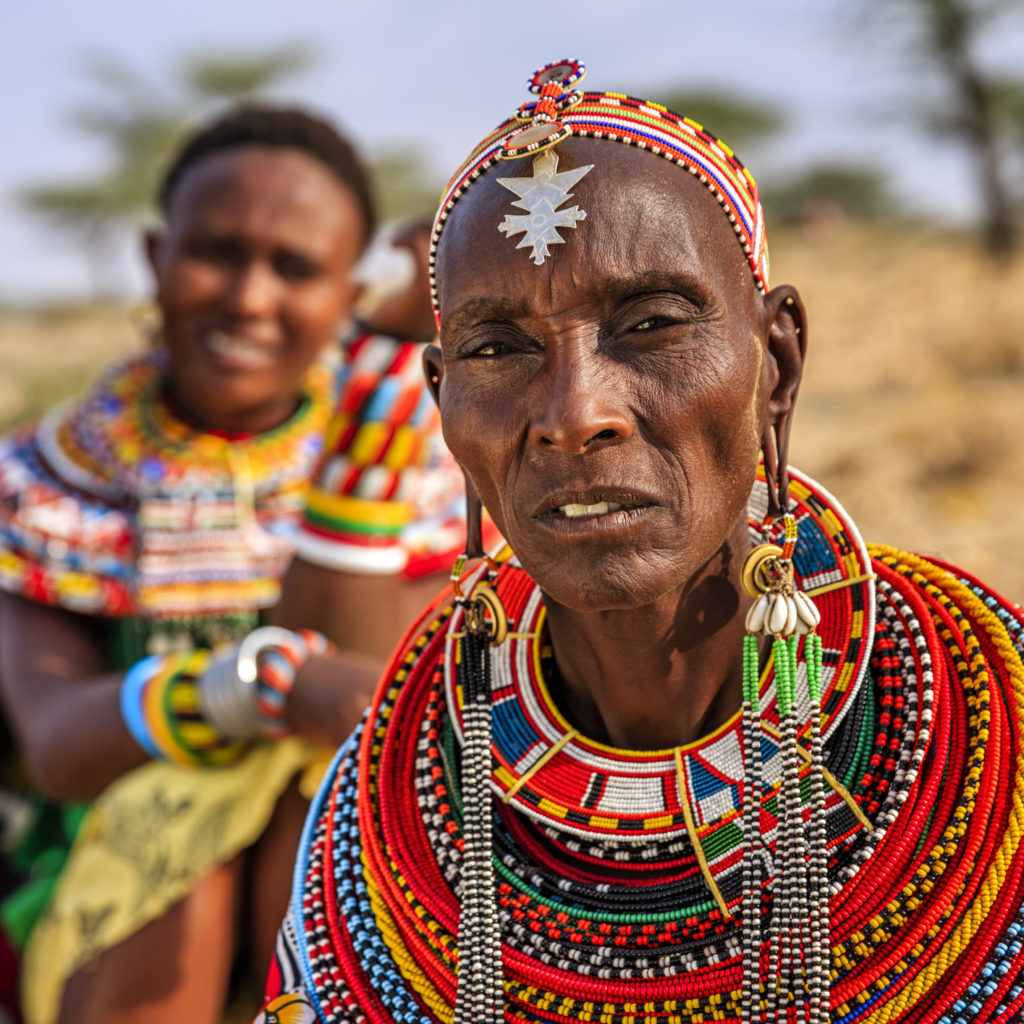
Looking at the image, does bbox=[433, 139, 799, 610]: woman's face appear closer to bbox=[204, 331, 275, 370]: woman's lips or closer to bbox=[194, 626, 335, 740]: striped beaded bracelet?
bbox=[194, 626, 335, 740]: striped beaded bracelet

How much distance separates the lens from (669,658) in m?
2.01

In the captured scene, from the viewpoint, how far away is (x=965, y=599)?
2021 mm

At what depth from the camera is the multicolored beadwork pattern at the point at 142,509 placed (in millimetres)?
3834

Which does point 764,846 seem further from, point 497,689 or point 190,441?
point 190,441

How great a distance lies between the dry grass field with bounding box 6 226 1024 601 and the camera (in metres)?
7.25

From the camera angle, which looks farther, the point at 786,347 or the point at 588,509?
the point at 786,347

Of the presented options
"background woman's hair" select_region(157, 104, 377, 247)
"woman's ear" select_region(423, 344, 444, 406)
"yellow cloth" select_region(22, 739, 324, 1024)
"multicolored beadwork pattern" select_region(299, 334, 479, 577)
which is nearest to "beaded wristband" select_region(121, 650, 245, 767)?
"yellow cloth" select_region(22, 739, 324, 1024)

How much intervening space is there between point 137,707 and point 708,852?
1.60 metres

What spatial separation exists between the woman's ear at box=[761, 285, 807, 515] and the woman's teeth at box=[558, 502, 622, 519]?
310 mm

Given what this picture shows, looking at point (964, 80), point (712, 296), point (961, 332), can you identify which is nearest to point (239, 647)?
point (712, 296)

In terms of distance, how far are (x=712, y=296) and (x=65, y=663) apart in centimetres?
259

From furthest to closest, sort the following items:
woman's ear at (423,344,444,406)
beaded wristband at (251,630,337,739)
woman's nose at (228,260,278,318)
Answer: woman's nose at (228,260,278,318) < beaded wristband at (251,630,337,739) < woman's ear at (423,344,444,406)

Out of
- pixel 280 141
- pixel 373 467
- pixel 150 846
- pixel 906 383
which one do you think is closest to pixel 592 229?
pixel 373 467

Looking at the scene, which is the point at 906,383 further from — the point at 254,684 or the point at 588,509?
the point at 588,509
